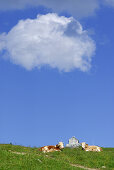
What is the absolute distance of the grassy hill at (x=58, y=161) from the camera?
83.3ft

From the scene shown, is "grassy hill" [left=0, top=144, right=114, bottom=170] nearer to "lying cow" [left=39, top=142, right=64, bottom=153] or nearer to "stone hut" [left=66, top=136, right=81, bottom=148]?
"lying cow" [left=39, top=142, right=64, bottom=153]

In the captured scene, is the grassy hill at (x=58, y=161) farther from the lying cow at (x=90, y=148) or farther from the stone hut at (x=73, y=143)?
the stone hut at (x=73, y=143)

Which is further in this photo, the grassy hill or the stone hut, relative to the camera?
the stone hut

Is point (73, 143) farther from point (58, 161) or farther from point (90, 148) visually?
point (58, 161)

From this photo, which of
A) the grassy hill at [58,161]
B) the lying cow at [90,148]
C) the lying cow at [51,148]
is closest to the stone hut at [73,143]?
the lying cow at [90,148]

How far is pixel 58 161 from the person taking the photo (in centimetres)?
2797

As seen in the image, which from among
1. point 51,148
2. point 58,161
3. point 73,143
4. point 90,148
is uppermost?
point 73,143

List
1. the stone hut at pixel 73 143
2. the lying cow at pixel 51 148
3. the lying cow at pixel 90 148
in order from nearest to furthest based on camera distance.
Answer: the lying cow at pixel 51 148
the lying cow at pixel 90 148
the stone hut at pixel 73 143

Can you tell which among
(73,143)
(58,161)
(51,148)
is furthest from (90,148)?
(58,161)

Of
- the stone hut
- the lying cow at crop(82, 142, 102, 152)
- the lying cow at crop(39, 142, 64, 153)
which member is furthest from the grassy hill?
the stone hut

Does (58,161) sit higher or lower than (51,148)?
lower

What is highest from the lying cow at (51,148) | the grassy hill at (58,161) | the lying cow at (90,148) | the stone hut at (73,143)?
the stone hut at (73,143)

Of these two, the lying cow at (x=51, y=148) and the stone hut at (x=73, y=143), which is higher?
the stone hut at (x=73, y=143)

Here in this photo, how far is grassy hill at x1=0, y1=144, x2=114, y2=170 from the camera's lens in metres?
25.4
